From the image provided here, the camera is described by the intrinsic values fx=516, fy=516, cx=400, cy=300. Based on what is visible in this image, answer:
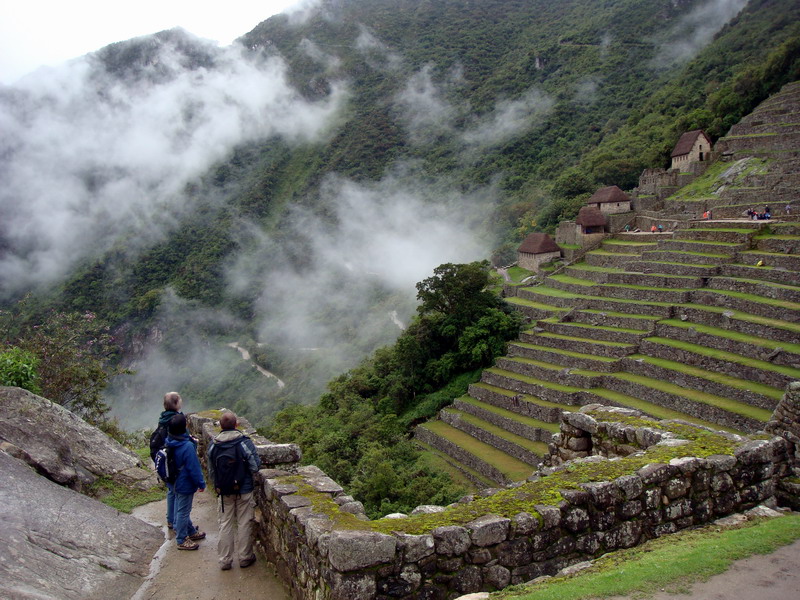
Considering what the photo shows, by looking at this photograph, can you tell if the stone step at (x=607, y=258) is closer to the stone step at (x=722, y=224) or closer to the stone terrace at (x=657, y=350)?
the stone terrace at (x=657, y=350)

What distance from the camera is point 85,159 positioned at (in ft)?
317

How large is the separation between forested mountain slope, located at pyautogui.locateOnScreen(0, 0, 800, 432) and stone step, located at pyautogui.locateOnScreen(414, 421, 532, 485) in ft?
69.0

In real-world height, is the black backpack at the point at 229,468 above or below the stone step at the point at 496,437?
above

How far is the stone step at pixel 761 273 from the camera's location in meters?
17.3

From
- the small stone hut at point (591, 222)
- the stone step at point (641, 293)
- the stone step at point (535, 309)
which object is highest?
the small stone hut at point (591, 222)

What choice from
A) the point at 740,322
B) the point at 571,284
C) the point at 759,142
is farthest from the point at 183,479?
the point at 759,142

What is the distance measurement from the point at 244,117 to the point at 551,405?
4594 inches

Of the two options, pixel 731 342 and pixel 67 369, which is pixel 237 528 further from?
pixel 731 342

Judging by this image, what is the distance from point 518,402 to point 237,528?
15357mm

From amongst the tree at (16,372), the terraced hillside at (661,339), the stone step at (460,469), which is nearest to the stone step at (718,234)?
the terraced hillside at (661,339)

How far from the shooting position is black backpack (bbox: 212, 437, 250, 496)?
195 inches

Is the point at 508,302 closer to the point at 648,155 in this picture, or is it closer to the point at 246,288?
the point at 648,155

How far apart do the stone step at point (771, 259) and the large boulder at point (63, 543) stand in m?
20.4

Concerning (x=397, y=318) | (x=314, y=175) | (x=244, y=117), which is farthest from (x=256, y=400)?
(x=244, y=117)
